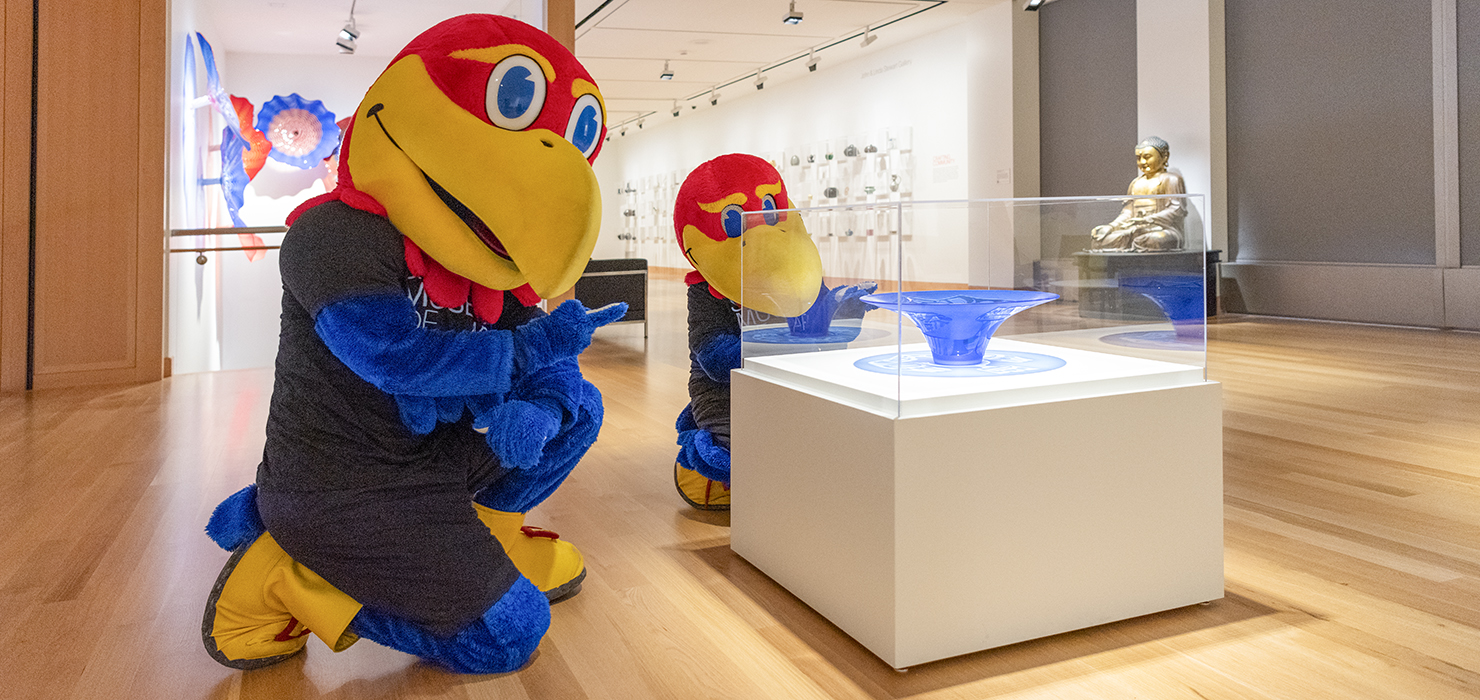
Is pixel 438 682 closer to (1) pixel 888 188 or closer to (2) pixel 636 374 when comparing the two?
(2) pixel 636 374

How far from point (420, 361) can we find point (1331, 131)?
8.93 metres

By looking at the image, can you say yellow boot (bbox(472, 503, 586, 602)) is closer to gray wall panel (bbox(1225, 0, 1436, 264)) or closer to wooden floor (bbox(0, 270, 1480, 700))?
wooden floor (bbox(0, 270, 1480, 700))

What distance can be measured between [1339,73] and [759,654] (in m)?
8.65

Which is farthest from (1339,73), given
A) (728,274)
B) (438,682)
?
(438,682)

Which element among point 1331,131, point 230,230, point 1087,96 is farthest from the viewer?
point 1087,96

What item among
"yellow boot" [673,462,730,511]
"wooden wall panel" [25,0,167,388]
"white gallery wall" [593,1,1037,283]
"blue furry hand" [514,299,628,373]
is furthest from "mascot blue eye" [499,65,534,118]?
"white gallery wall" [593,1,1037,283]

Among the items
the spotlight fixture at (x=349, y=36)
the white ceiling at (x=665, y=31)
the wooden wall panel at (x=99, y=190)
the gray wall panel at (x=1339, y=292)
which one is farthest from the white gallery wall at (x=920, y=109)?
the wooden wall panel at (x=99, y=190)

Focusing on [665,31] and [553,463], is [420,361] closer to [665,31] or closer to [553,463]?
[553,463]

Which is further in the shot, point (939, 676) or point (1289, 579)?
point (1289, 579)

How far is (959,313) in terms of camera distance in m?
1.96

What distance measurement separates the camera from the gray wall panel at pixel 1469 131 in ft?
24.3

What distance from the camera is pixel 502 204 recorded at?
5.50ft

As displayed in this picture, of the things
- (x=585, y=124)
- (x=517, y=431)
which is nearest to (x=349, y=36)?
(x=585, y=124)

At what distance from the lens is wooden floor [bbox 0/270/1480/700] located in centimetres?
173
